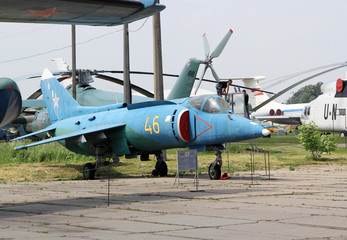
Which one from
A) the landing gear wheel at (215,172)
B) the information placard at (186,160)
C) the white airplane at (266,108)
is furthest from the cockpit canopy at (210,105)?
the white airplane at (266,108)

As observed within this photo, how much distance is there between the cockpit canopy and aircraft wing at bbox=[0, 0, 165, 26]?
8509 millimetres

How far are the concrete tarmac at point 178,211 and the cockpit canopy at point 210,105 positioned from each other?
258 cm

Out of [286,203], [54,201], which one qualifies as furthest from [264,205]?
[54,201]

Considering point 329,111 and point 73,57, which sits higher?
point 73,57

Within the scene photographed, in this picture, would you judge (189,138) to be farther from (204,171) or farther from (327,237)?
(327,237)

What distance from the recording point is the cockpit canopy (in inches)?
717

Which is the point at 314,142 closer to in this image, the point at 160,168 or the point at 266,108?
the point at 160,168

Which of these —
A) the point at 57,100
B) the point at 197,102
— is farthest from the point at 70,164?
the point at 197,102

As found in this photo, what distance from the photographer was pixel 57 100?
2344 cm

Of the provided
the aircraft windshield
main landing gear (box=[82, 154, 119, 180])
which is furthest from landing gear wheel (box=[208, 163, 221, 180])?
main landing gear (box=[82, 154, 119, 180])

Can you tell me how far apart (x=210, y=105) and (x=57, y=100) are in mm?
8103

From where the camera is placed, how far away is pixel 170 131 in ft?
60.1

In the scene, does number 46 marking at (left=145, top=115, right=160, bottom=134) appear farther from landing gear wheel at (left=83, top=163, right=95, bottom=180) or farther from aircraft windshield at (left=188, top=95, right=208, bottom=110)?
landing gear wheel at (left=83, top=163, right=95, bottom=180)

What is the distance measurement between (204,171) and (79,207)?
11.9m
